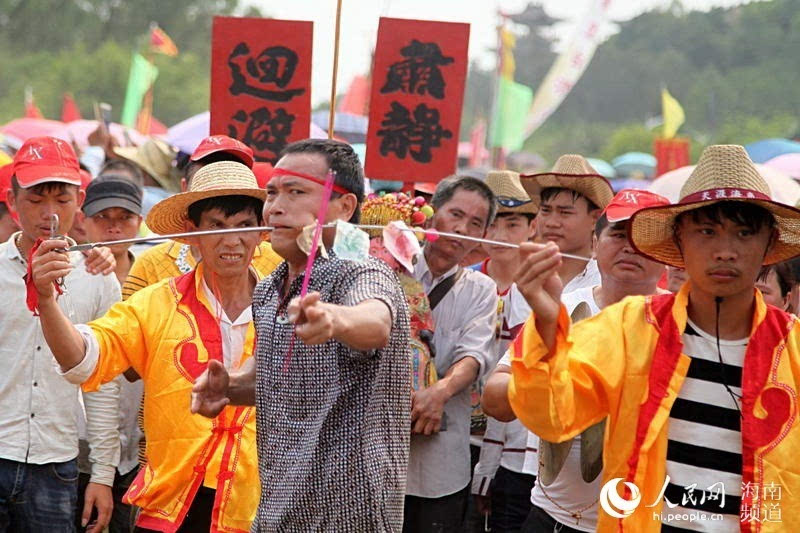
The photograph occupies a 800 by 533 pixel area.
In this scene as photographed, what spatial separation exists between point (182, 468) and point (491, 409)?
140 centimetres

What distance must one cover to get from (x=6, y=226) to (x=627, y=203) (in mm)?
3989

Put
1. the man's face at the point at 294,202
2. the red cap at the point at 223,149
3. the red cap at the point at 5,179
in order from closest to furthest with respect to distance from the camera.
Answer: the man's face at the point at 294,202 < the red cap at the point at 223,149 < the red cap at the point at 5,179

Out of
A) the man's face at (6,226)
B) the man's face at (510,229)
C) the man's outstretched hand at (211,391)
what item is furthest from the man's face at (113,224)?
the man's outstretched hand at (211,391)

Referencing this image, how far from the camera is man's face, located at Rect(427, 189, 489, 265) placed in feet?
17.5

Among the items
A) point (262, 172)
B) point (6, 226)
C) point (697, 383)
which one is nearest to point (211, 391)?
point (697, 383)

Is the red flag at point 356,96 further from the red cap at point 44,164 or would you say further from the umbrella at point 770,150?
the red cap at point 44,164

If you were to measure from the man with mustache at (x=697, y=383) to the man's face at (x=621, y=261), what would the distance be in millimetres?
837

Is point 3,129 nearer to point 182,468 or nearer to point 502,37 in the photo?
point 502,37

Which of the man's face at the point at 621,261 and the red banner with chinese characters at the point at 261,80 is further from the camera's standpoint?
the red banner with chinese characters at the point at 261,80

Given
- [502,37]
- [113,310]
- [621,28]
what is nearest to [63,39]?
[502,37]

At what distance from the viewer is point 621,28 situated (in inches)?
2918

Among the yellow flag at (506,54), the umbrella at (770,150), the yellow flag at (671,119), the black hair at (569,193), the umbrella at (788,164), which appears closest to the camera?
the black hair at (569,193)

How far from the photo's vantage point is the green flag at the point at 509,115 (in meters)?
17.7

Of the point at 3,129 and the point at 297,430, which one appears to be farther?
the point at 3,129
